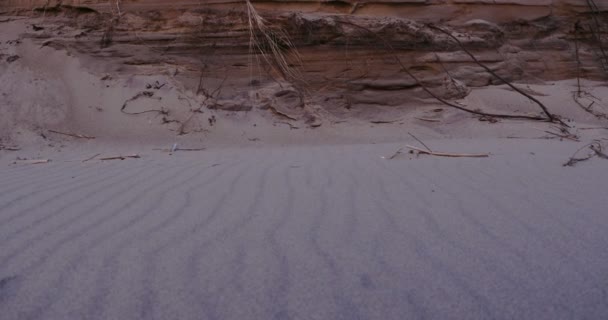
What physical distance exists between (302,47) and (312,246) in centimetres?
480

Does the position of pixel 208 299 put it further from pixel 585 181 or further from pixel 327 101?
pixel 327 101

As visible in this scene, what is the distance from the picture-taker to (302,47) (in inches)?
242

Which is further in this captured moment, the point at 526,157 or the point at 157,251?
the point at 526,157

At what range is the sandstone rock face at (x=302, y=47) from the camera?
19.8 ft

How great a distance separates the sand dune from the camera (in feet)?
4.25

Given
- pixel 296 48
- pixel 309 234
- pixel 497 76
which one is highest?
pixel 296 48

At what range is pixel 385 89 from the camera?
238 inches

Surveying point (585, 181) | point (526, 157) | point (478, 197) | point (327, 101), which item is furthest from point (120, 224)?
point (327, 101)

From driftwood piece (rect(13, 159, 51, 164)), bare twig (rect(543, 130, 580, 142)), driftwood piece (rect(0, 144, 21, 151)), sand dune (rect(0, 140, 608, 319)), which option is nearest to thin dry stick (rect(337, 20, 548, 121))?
bare twig (rect(543, 130, 580, 142))

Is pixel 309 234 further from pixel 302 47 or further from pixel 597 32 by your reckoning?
pixel 597 32

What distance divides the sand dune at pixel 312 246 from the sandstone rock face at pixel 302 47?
312 centimetres

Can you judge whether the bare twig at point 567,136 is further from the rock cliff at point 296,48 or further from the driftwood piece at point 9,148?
the driftwood piece at point 9,148

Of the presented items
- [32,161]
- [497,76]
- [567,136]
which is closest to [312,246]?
[32,161]

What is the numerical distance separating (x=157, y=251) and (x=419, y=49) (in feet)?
17.3
